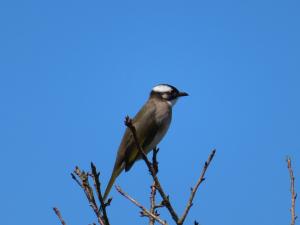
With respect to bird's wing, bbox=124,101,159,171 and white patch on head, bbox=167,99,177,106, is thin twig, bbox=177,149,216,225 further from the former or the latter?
white patch on head, bbox=167,99,177,106

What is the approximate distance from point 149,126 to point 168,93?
4.31ft

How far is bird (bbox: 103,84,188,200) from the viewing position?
8.45 metres

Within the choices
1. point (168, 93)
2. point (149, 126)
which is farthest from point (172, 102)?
point (149, 126)

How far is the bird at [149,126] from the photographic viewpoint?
27.7 ft

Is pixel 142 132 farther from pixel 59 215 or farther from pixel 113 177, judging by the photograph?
pixel 59 215

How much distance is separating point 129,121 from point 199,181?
35.9 inches

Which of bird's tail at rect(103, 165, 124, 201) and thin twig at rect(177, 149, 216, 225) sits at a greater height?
bird's tail at rect(103, 165, 124, 201)

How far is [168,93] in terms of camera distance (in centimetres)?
1003

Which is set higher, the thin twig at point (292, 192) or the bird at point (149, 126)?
the bird at point (149, 126)

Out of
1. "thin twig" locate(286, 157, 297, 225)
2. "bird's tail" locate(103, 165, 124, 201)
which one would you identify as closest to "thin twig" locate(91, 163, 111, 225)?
"thin twig" locate(286, 157, 297, 225)

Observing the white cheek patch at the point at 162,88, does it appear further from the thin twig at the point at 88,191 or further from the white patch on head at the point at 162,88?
the thin twig at the point at 88,191

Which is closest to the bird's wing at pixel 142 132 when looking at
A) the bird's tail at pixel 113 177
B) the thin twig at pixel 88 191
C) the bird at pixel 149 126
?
the bird at pixel 149 126

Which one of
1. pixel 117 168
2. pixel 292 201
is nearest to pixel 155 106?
pixel 117 168

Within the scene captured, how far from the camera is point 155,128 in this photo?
8.99 m
